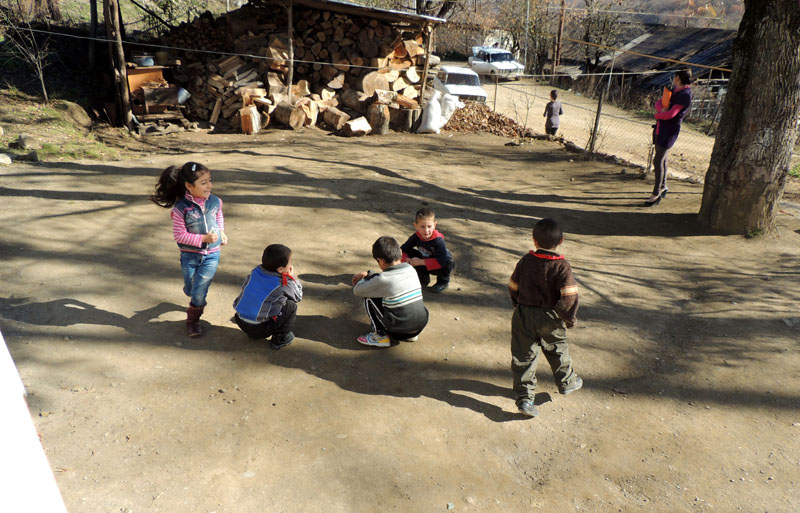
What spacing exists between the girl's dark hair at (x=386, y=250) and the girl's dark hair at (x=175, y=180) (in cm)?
136

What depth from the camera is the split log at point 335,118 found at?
43.1ft

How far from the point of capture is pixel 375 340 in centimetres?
422

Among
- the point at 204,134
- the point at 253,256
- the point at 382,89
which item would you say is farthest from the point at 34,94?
the point at 253,256

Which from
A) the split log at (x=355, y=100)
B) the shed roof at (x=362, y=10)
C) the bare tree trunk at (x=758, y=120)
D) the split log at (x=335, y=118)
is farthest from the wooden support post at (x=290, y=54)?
the bare tree trunk at (x=758, y=120)

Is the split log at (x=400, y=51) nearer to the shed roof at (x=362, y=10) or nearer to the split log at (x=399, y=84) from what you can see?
the split log at (x=399, y=84)

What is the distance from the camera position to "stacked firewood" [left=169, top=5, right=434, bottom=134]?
13188 mm

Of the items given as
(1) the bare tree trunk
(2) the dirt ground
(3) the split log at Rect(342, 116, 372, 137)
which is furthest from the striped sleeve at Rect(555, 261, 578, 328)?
(3) the split log at Rect(342, 116, 372, 137)

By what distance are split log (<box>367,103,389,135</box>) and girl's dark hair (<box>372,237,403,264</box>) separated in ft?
32.2

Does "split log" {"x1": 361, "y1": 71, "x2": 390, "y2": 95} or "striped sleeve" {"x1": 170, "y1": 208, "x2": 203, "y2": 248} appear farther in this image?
"split log" {"x1": 361, "y1": 71, "x2": 390, "y2": 95}

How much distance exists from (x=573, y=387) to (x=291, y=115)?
1091 centimetres

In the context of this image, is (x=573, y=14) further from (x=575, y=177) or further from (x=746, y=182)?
(x=746, y=182)

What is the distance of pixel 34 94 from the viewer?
12273 millimetres

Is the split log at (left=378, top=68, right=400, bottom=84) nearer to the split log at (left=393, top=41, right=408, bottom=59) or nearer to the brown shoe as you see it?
the split log at (left=393, top=41, right=408, bottom=59)

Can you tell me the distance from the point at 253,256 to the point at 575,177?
22.1 feet
